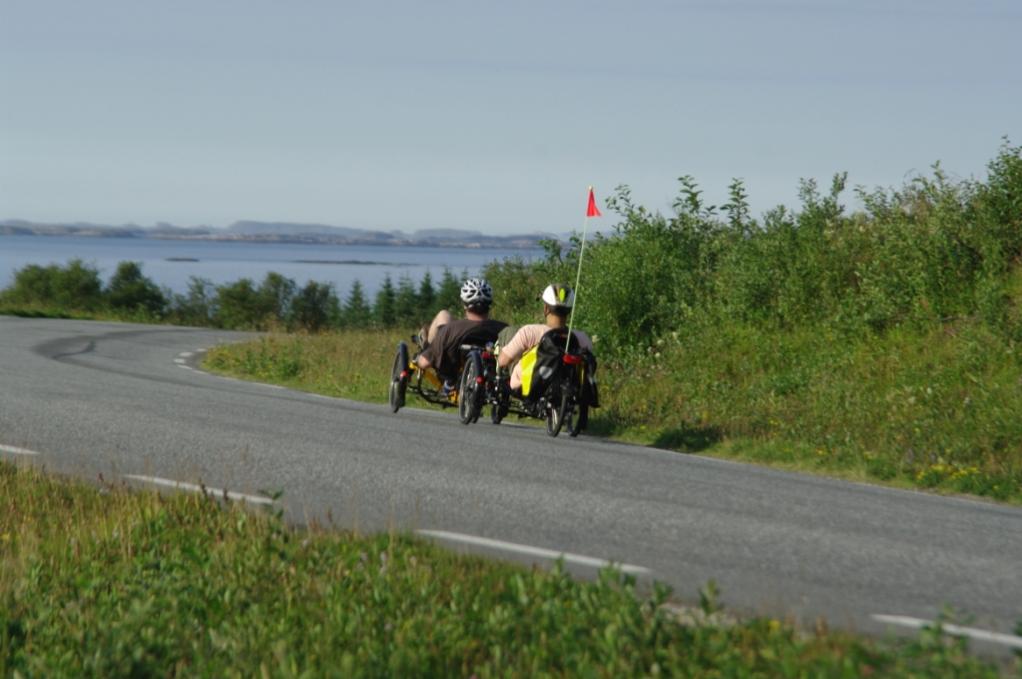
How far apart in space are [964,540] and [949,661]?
4.05 meters

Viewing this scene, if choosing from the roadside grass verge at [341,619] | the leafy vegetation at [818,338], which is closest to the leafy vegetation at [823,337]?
the leafy vegetation at [818,338]

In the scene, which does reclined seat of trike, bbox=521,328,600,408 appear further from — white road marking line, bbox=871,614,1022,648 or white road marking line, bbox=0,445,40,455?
white road marking line, bbox=871,614,1022,648

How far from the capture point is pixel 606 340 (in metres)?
21.4

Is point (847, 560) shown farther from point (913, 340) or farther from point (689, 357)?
point (689, 357)

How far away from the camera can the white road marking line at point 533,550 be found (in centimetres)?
762

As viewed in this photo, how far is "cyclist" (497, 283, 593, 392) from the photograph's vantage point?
48.2 ft

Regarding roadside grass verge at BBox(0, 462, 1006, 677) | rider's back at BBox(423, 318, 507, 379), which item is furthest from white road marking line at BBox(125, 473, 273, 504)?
rider's back at BBox(423, 318, 507, 379)

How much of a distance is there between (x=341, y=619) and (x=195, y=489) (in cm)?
399

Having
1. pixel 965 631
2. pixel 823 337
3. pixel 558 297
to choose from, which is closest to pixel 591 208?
pixel 558 297

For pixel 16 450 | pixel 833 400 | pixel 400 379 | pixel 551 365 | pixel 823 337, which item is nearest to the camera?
pixel 16 450

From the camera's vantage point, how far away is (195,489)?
998 cm

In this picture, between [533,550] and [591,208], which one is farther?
[591,208]

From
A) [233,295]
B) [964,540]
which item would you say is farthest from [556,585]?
[233,295]

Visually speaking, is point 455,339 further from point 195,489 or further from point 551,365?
point 195,489
